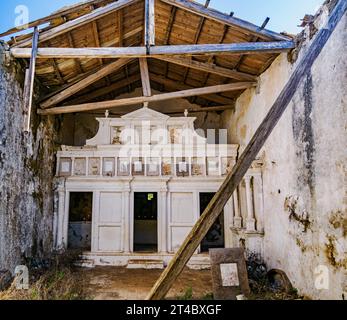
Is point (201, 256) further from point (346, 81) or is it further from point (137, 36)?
point (137, 36)

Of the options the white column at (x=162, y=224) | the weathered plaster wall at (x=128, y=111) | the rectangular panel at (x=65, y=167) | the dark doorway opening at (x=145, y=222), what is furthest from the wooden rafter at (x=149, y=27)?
the dark doorway opening at (x=145, y=222)

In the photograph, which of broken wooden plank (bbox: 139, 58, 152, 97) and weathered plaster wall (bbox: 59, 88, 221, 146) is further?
weathered plaster wall (bbox: 59, 88, 221, 146)

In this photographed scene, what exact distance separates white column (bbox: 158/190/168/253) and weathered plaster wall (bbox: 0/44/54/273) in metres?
3.46

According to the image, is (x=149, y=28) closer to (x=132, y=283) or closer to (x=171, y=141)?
(x=171, y=141)

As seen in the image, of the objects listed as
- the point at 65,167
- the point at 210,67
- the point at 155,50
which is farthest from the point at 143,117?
the point at 155,50

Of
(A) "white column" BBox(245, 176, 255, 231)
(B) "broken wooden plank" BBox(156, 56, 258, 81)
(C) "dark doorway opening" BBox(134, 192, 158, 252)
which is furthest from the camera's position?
(C) "dark doorway opening" BBox(134, 192, 158, 252)

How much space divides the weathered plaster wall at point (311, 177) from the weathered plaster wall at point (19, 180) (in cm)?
636

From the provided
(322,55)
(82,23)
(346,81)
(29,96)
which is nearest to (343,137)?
(346,81)

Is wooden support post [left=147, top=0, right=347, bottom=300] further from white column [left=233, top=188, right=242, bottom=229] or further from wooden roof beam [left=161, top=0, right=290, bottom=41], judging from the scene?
white column [left=233, top=188, right=242, bottom=229]

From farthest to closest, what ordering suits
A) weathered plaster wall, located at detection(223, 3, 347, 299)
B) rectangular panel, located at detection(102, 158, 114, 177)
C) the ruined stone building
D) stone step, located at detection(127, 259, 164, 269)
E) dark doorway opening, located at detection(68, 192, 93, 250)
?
dark doorway opening, located at detection(68, 192, 93, 250), rectangular panel, located at detection(102, 158, 114, 177), stone step, located at detection(127, 259, 164, 269), the ruined stone building, weathered plaster wall, located at detection(223, 3, 347, 299)

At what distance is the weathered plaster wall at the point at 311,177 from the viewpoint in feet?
15.6

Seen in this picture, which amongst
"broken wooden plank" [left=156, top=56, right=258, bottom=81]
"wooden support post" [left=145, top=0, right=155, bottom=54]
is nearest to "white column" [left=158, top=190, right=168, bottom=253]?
"broken wooden plank" [left=156, top=56, right=258, bottom=81]

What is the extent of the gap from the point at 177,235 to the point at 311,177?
16.0 ft

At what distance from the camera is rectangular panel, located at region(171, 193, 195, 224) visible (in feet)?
30.4
